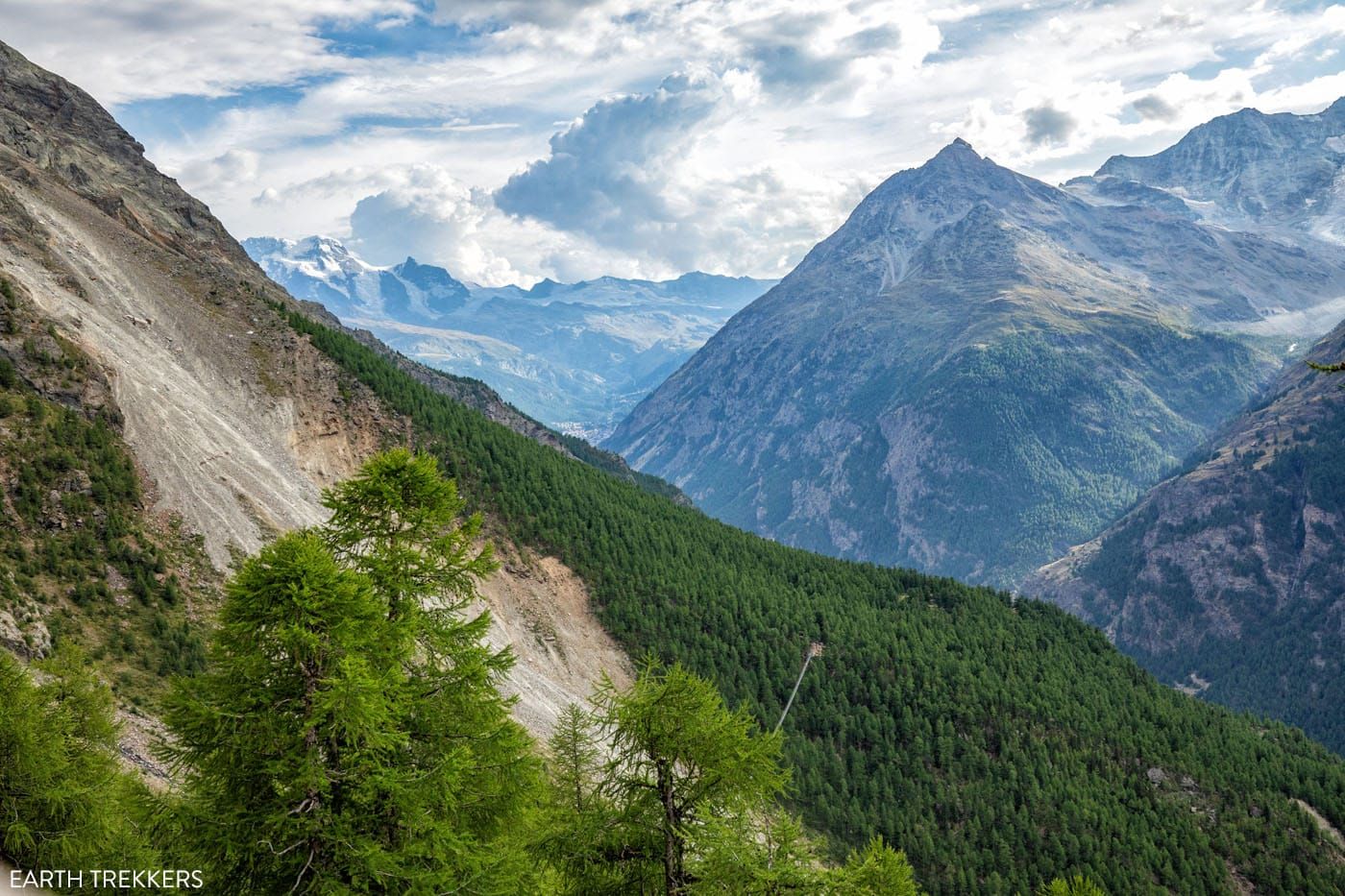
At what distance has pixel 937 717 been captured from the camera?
11356cm

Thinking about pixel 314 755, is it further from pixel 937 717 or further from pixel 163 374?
pixel 937 717

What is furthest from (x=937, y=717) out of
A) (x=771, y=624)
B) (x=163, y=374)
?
(x=163, y=374)

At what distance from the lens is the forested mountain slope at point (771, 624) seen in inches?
3565

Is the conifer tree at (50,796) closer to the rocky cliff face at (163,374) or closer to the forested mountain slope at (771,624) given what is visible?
the rocky cliff face at (163,374)

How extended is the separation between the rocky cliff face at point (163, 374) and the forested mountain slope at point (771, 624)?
15.4 inches

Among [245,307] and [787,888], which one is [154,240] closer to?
[245,307]

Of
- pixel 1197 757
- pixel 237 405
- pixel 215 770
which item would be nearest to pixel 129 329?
pixel 237 405

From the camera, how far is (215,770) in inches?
687

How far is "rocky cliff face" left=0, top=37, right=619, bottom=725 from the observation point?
72.0 meters

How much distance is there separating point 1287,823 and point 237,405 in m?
144

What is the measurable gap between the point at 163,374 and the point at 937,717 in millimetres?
106019

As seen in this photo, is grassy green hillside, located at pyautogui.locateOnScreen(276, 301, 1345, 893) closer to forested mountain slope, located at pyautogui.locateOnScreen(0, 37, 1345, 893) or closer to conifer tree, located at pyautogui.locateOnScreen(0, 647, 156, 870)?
forested mountain slope, located at pyautogui.locateOnScreen(0, 37, 1345, 893)

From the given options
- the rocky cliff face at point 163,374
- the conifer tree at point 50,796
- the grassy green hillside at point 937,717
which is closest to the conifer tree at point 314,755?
the conifer tree at point 50,796

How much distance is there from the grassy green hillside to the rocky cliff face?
10.5 metres
